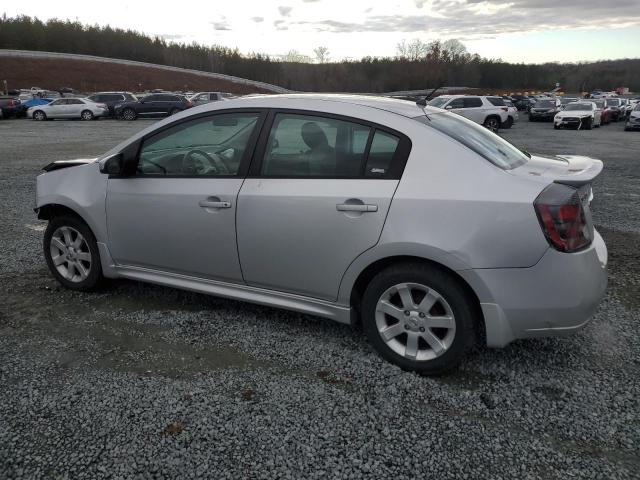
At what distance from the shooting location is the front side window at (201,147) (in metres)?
3.59

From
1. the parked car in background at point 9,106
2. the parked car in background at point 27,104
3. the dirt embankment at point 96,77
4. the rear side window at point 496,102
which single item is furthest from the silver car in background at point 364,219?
the dirt embankment at point 96,77

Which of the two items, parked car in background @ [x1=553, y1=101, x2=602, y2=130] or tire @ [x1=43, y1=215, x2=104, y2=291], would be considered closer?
tire @ [x1=43, y1=215, x2=104, y2=291]

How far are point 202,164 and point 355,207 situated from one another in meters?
1.28

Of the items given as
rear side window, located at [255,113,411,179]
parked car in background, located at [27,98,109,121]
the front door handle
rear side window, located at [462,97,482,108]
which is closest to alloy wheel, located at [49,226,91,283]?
the front door handle

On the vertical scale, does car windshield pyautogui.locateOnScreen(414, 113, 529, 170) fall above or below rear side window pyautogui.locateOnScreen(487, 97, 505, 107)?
below

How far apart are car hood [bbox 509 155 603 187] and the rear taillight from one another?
0.25ft

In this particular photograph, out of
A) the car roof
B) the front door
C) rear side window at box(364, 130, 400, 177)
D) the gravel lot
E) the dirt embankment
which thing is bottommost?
the gravel lot

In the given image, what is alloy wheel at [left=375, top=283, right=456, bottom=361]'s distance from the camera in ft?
9.94

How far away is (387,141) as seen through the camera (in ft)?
10.3

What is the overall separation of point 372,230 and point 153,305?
2.11 meters

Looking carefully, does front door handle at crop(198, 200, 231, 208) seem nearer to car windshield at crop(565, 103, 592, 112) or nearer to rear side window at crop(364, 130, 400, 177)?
rear side window at crop(364, 130, 400, 177)

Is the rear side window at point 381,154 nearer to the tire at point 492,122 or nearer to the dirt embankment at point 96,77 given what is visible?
the tire at point 492,122

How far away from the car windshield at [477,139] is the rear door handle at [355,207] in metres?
0.64

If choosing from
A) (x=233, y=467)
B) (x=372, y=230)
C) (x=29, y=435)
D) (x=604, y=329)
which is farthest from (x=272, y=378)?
(x=604, y=329)
